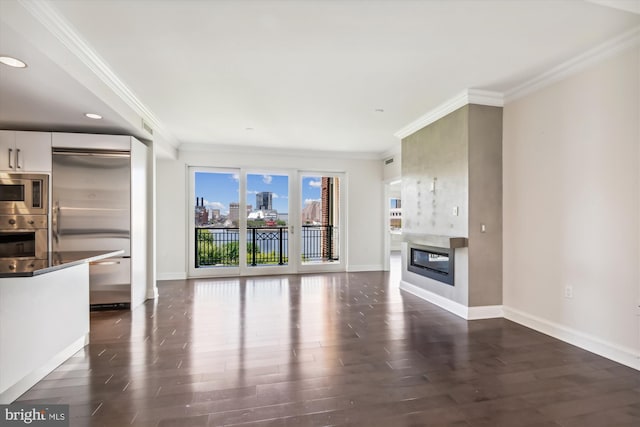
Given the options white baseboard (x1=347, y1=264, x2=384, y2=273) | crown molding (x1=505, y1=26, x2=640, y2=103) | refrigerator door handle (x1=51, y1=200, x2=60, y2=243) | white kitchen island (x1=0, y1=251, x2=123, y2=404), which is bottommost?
white baseboard (x1=347, y1=264, x2=384, y2=273)

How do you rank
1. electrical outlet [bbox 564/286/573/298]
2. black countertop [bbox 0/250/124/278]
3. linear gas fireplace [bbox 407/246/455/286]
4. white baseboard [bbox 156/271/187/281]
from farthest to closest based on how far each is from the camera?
white baseboard [bbox 156/271/187/281], linear gas fireplace [bbox 407/246/455/286], electrical outlet [bbox 564/286/573/298], black countertop [bbox 0/250/124/278]

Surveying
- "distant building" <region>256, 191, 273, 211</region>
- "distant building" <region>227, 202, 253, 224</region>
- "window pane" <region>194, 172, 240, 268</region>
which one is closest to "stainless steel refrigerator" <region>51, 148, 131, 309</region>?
"window pane" <region>194, 172, 240, 268</region>

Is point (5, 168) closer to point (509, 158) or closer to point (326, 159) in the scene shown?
point (326, 159)

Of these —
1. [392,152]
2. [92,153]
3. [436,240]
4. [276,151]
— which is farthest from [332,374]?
[392,152]

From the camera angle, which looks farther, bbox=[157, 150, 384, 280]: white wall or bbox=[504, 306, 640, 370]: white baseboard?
bbox=[157, 150, 384, 280]: white wall

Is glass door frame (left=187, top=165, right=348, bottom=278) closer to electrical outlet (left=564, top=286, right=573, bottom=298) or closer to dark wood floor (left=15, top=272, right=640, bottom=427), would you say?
dark wood floor (left=15, top=272, right=640, bottom=427)

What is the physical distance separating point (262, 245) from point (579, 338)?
5.37 m

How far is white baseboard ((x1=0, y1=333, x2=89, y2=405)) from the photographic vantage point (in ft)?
6.62

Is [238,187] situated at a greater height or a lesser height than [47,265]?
greater

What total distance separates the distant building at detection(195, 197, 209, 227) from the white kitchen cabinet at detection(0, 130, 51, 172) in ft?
8.97

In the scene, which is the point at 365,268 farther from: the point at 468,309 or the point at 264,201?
the point at 468,309

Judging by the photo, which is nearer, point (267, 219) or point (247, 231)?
point (247, 231)

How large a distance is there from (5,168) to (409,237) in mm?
5466

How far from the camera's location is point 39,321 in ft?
7.52
